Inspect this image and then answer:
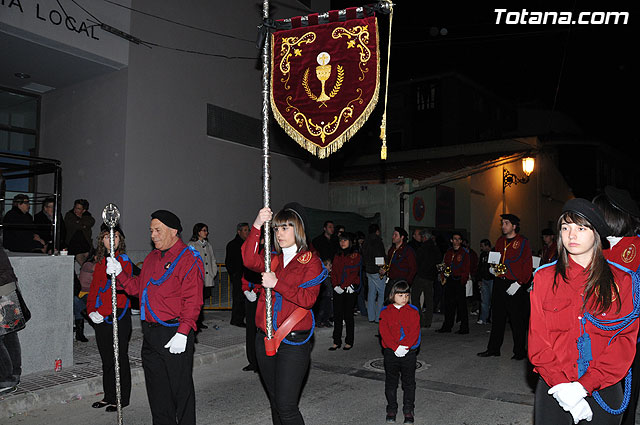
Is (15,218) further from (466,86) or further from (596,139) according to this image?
(596,139)

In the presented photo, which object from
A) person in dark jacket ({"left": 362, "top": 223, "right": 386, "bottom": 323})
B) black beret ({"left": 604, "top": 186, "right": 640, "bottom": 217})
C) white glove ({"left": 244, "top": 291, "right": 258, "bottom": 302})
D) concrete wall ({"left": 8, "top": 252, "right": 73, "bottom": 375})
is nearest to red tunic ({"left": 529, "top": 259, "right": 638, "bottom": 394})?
black beret ({"left": 604, "top": 186, "right": 640, "bottom": 217})

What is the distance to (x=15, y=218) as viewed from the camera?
29.5 ft

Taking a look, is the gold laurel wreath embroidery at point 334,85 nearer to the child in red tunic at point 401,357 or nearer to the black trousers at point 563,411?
the child in red tunic at point 401,357

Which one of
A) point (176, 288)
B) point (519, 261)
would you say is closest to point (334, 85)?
point (176, 288)

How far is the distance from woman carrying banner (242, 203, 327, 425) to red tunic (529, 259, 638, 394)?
1652 mm

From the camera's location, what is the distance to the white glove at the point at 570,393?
112 inches

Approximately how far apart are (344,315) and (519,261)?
129 inches

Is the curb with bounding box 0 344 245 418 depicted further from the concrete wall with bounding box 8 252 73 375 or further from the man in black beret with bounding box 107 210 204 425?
the man in black beret with bounding box 107 210 204 425

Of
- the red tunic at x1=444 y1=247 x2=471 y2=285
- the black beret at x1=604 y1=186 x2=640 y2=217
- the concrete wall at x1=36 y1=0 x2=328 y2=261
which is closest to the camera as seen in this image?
the black beret at x1=604 y1=186 x2=640 y2=217

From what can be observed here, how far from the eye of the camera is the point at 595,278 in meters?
3.01

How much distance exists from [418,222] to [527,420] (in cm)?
1338

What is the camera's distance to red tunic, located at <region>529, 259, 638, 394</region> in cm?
290

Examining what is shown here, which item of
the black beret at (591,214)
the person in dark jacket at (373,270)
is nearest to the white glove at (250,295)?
the black beret at (591,214)

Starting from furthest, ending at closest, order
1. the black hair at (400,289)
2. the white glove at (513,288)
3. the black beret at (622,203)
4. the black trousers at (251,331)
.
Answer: the white glove at (513,288), the black trousers at (251,331), the black hair at (400,289), the black beret at (622,203)
